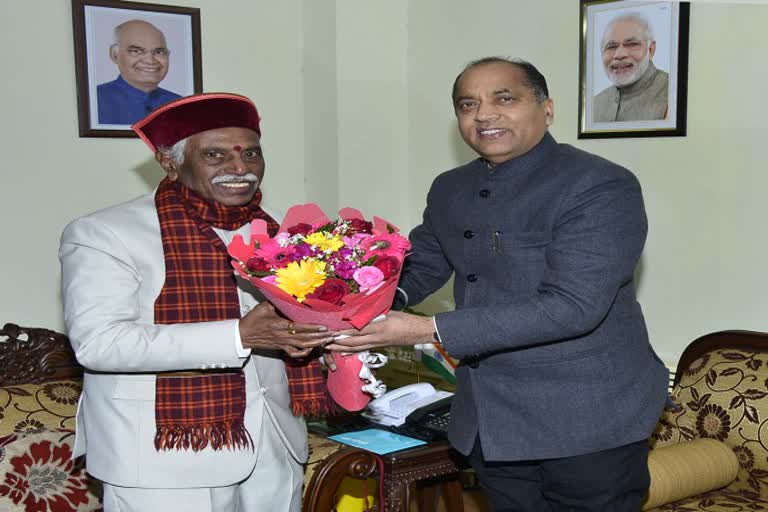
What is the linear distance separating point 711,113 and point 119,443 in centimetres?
238

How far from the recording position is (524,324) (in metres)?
1.95

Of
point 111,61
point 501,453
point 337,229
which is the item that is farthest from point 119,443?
point 111,61

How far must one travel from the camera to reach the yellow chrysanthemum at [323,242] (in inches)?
74.9

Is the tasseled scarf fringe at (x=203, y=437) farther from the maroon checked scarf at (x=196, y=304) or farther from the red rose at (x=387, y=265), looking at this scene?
the red rose at (x=387, y=265)

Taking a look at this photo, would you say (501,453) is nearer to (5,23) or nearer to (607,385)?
(607,385)

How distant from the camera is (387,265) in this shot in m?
1.91

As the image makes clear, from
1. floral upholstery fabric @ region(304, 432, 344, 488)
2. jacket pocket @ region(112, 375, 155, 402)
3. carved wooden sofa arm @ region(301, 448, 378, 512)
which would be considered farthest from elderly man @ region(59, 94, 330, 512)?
floral upholstery fabric @ region(304, 432, 344, 488)

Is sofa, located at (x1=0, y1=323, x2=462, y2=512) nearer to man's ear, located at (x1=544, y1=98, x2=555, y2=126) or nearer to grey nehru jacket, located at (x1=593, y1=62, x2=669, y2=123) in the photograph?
man's ear, located at (x1=544, y1=98, x2=555, y2=126)

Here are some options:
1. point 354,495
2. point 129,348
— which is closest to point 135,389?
point 129,348

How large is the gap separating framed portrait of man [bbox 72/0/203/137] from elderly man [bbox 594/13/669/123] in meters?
1.72

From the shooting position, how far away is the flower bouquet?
1.82m

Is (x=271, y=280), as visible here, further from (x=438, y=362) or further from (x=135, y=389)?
(x=438, y=362)

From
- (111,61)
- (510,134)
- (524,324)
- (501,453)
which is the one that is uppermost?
(111,61)

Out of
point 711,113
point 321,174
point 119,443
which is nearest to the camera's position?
point 119,443
